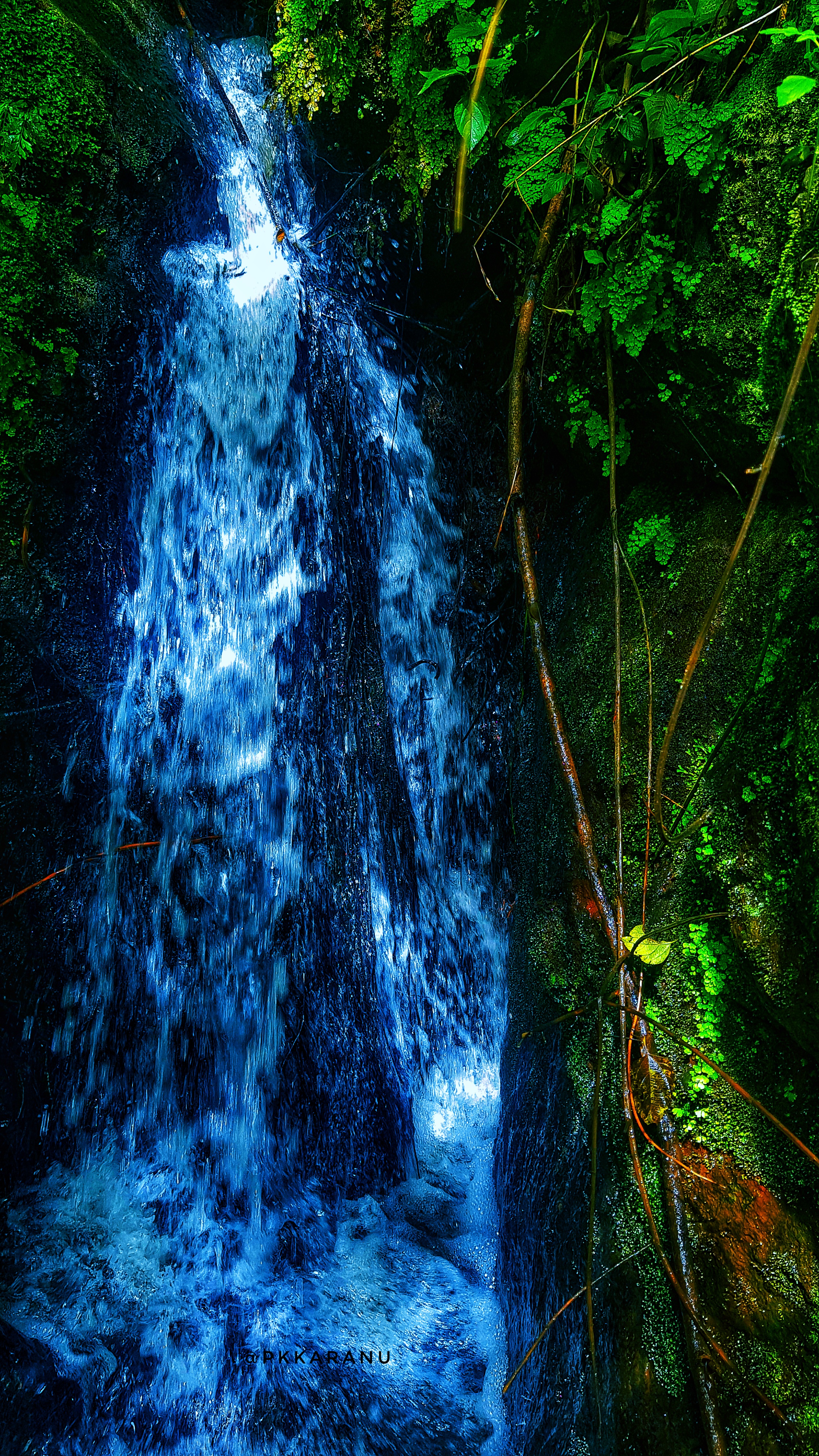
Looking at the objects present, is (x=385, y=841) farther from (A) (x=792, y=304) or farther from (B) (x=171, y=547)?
(A) (x=792, y=304)

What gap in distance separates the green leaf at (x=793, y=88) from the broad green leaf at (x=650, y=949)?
203 cm

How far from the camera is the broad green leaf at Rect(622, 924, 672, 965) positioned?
2.19m

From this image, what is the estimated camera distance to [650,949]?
7.24 ft

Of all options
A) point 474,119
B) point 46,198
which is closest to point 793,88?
point 474,119

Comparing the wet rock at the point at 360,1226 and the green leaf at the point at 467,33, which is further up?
the green leaf at the point at 467,33

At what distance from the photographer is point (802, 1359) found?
166cm

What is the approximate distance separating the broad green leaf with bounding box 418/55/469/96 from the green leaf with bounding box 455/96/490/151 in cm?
10

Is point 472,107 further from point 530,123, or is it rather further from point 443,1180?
point 443,1180

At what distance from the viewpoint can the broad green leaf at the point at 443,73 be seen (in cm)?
278

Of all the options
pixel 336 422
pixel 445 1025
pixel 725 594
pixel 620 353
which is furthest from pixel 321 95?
pixel 445 1025

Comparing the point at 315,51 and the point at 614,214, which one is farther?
the point at 315,51

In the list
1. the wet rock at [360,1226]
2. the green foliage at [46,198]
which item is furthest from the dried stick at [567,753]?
the green foliage at [46,198]

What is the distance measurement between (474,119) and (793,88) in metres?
1.66

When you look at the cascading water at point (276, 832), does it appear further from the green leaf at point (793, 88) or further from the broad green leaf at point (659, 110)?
the green leaf at point (793, 88)
